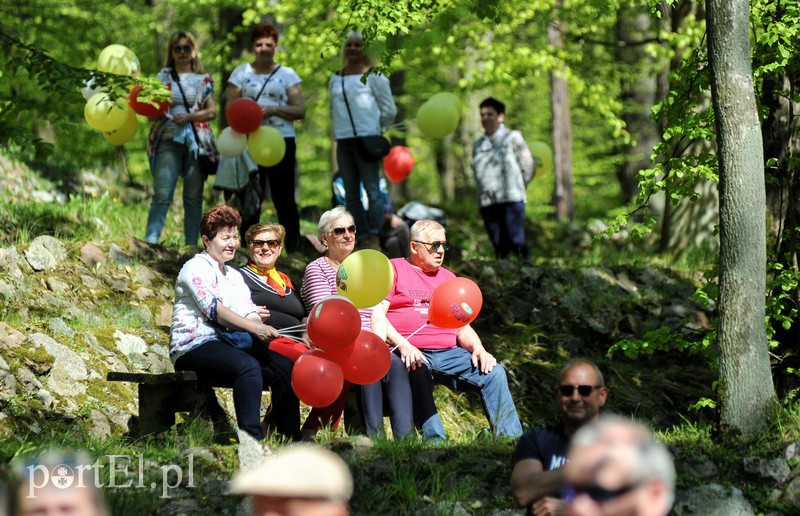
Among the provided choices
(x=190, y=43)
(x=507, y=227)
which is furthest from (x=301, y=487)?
(x=507, y=227)

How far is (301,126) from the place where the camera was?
82.5ft

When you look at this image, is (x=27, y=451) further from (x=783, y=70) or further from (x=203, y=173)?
(x=783, y=70)

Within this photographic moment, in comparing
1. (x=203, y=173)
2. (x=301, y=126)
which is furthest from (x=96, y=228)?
(x=301, y=126)

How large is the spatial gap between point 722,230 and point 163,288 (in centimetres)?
431

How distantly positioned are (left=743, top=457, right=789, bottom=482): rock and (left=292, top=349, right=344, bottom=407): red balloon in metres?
2.32

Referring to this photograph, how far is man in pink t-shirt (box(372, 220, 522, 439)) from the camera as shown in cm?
681

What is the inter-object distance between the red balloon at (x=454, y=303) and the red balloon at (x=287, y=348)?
86 centimetres

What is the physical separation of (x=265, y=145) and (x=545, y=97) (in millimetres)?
19887

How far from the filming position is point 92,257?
859cm

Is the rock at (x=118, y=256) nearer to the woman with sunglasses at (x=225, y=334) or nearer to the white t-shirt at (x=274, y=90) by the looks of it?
the white t-shirt at (x=274, y=90)

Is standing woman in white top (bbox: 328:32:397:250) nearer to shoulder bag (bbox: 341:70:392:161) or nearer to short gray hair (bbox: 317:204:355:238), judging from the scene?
shoulder bag (bbox: 341:70:392:161)

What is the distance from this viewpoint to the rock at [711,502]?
5797mm

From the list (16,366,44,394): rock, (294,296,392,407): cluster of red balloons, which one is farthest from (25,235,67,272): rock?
(294,296,392,407): cluster of red balloons

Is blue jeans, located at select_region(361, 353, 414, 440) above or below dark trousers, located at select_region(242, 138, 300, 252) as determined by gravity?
below
